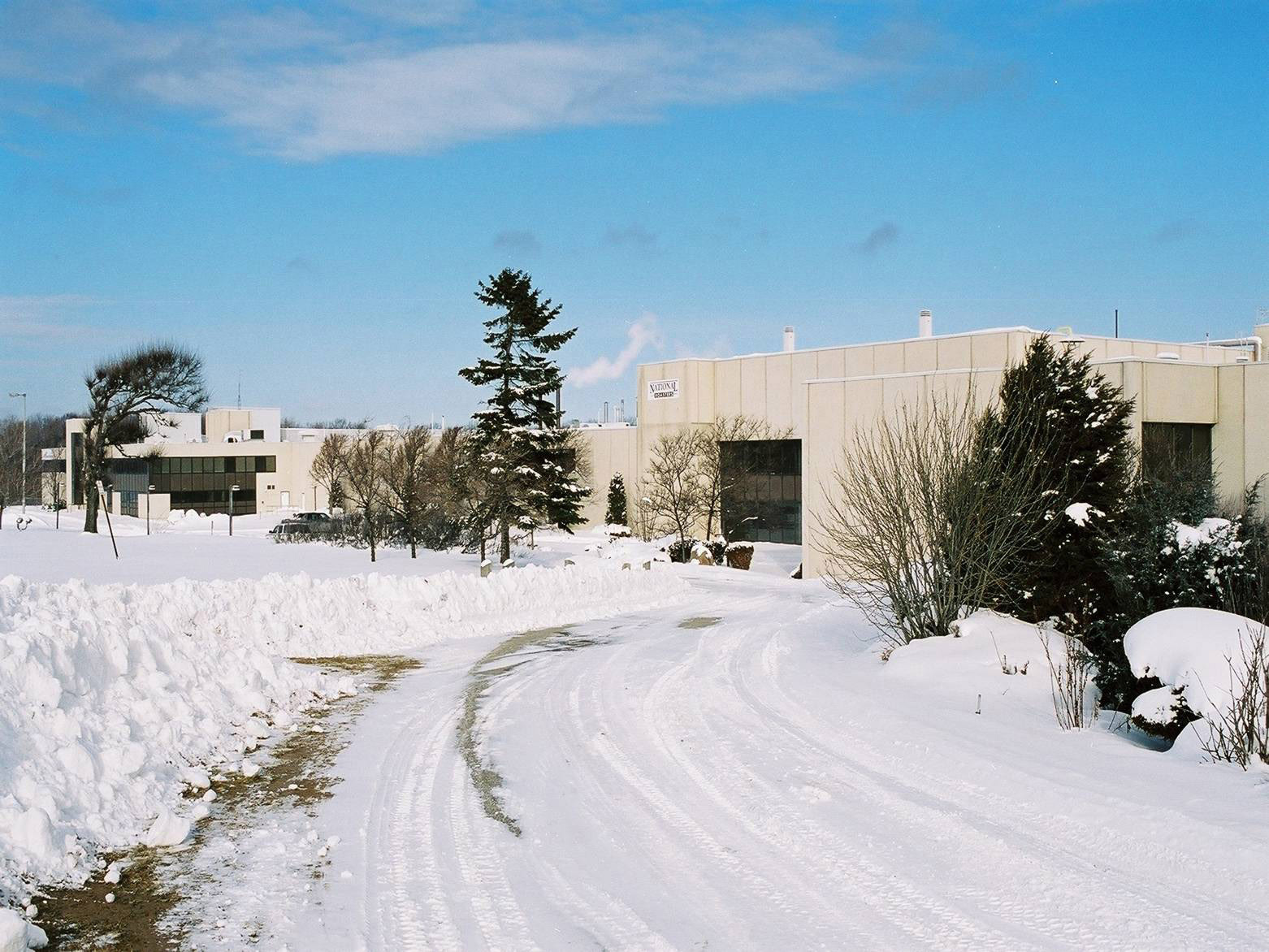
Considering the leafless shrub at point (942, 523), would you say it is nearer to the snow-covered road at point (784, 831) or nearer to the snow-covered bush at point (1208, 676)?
the snow-covered road at point (784, 831)

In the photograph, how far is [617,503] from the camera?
204 ft

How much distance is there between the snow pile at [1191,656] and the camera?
9031 millimetres

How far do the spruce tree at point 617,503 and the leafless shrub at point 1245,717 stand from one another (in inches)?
2092

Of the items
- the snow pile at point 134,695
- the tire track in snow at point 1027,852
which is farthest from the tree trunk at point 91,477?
the tire track in snow at point 1027,852

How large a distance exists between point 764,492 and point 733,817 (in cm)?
4932

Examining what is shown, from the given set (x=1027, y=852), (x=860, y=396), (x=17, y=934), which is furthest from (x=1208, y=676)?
(x=860, y=396)

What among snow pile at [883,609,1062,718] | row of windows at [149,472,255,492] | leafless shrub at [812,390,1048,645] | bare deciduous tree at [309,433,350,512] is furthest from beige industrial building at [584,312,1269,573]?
row of windows at [149,472,255,492]

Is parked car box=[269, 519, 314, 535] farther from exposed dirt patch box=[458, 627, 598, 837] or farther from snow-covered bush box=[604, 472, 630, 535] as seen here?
exposed dirt patch box=[458, 627, 598, 837]

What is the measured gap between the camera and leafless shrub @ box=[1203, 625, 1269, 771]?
8.35 metres

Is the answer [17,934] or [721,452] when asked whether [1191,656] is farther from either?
[721,452]

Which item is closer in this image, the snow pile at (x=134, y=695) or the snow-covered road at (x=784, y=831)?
the snow-covered road at (x=784, y=831)

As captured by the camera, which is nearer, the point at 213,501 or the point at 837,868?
the point at 837,868

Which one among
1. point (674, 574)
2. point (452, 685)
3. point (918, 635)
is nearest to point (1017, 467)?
point (918, 635)

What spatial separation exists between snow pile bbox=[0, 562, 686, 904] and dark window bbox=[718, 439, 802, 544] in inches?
1480
